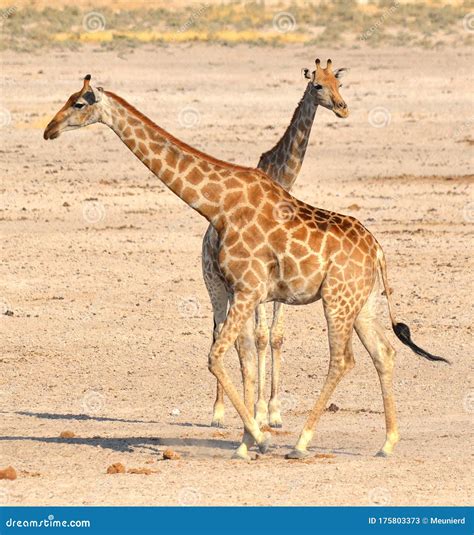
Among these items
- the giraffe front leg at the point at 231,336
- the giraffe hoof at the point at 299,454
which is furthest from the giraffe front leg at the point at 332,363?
the giraffe front leg at the point at 231,336

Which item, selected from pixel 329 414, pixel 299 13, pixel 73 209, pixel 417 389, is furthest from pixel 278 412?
pixel 299 13

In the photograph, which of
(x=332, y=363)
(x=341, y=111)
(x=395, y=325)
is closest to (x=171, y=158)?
(x=332, y=363)

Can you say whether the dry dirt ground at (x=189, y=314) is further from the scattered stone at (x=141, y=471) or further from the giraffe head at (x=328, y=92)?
the giraffe head at (x=328, y=92)

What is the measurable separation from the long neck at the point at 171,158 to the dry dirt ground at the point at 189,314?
1739mm

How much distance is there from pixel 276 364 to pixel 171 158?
223cm

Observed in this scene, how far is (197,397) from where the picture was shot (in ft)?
45.0

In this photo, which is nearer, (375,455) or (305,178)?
(375,455)

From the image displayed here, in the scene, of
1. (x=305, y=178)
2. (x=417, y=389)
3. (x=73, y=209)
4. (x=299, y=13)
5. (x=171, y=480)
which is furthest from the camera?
Result: (x=299, y=13)

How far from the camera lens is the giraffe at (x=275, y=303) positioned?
1170 cm

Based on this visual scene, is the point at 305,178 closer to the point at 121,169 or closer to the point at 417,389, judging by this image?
the point at 121,169

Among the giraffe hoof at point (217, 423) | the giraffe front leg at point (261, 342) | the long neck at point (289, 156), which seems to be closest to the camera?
the giraffe hoof at point (217, 423)

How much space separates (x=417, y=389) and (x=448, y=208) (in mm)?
9014

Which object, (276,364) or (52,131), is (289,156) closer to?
(276,364)

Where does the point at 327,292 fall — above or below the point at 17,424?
above
